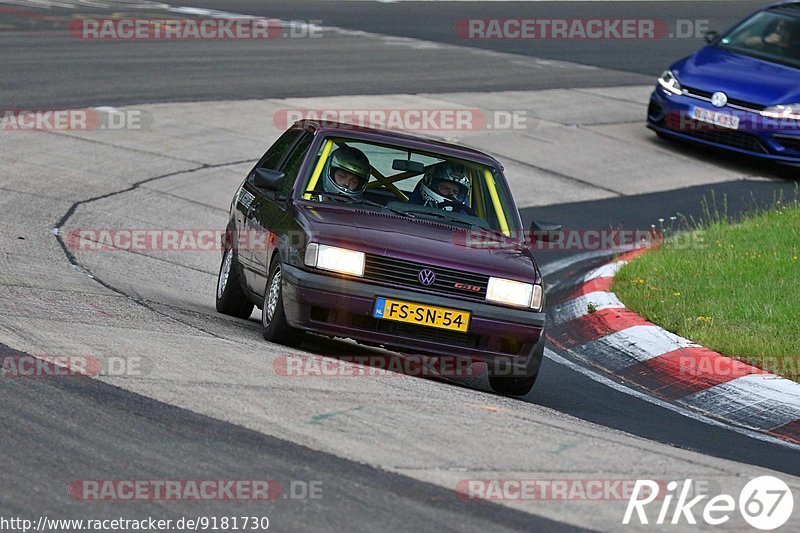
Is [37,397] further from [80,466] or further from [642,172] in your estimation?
[642,172]

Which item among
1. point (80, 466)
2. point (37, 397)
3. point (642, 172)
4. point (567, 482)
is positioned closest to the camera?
point (80, 466)

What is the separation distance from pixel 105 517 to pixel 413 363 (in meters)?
4.53

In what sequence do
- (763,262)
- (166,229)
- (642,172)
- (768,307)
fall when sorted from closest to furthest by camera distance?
(768,307) → (763,262) → (166,229) → (642,172)

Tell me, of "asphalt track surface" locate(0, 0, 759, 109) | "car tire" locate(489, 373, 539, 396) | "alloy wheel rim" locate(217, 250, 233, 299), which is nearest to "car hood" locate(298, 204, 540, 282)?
"car tire" locate(489, 373, 539, 396)

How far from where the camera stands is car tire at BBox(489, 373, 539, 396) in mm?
8523

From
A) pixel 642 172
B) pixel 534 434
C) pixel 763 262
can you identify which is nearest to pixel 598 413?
pixel 534 434

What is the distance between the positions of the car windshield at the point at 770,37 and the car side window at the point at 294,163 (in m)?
10.7

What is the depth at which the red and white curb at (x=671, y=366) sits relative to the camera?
8.75 m

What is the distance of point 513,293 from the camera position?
8320mm

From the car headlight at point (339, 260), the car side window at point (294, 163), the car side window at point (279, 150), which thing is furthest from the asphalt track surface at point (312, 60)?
the car headlight at point (339, 260)

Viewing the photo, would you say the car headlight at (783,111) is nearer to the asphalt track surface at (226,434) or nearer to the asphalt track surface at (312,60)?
the asphalt track surface at (226,434)

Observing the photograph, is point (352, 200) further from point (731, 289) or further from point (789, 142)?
point (789, 142)

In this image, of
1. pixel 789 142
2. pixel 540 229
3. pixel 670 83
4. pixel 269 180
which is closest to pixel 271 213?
pixel 269 180

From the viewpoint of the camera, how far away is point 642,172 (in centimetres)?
1805
